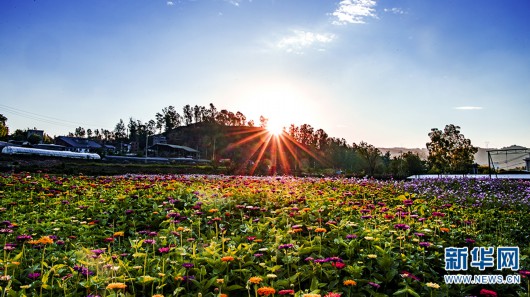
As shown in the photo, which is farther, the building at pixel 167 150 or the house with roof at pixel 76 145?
the house with roof at pixel 76 145

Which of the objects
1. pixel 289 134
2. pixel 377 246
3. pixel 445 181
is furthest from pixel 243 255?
pixel 289 134

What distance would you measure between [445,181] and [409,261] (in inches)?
512

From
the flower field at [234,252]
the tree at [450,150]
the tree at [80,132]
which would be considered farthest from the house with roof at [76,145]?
the flower field at [234,252]

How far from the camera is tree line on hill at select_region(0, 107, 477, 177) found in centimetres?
4388

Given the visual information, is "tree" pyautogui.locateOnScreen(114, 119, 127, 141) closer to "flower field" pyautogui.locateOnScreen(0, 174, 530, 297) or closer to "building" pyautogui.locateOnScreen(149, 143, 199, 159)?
"building" pyautogui.locateOnScreen(149, 143, 199, 159)

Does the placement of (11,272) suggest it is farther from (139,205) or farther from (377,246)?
(377,246)

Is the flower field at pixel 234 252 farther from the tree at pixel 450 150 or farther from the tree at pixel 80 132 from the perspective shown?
the tree at pixel 80 132

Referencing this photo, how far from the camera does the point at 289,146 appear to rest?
74.4 m

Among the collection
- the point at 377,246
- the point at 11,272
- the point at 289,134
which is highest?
the point at 289,134

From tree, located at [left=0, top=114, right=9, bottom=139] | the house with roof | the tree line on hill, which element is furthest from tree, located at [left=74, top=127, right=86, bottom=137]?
tree, located at [left=0, top=114, right=9, bottom=139]

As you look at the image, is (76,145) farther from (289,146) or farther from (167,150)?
(289,146)

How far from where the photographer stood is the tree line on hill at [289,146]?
43875mm

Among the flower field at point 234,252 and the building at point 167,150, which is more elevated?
the building at point 167,150

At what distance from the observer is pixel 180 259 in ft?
12.8
